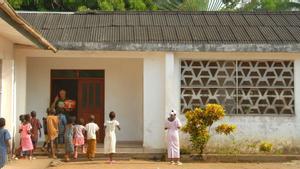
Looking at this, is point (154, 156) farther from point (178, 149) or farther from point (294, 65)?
point (294, 65)

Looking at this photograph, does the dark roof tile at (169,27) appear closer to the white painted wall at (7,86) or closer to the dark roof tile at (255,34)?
the dark roof tile at (255,34)

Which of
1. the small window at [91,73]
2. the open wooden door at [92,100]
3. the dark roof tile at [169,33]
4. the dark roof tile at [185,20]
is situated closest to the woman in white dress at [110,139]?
the dark roof tile at [169,33]

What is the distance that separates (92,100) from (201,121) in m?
3.98

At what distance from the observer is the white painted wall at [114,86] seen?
15141 mm

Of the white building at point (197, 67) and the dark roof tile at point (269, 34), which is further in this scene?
the dark roof tile at point (269, 34)

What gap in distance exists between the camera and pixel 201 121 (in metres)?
12.8

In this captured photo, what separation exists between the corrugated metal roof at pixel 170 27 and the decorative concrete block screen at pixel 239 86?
0.67m

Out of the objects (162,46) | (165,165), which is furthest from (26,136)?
(162,46)

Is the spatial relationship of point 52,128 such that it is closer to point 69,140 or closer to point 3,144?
point 69,140

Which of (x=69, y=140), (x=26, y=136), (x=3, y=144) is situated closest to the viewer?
(x=3, y=144)

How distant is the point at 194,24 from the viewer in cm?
1496

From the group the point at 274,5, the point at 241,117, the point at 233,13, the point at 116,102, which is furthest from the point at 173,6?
the point at 241,117

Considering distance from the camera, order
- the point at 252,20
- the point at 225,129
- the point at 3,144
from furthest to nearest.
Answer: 1. the point at 252,20
2. the point at 225,129
3. the point at 3,144

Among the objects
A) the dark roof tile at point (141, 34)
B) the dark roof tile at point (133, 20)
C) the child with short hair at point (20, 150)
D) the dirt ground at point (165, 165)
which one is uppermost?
the dark roof tile at point (133, 20)
